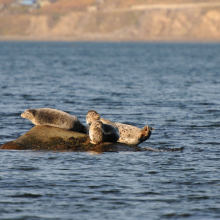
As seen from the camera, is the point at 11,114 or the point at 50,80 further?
the point at 50,80

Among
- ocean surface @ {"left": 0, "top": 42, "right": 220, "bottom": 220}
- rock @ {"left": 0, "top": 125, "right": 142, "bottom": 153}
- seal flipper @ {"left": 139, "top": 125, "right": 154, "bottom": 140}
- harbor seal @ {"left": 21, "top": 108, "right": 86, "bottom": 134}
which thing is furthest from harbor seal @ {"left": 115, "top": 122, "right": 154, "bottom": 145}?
harbor seal @ {"left": 21, "top": 108, "right": 86, "bottom": 134}

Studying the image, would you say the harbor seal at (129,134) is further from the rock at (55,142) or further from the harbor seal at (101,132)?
the harbor seal at (101,132)

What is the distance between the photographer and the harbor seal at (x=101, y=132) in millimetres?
16281

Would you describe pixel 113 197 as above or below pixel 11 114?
below

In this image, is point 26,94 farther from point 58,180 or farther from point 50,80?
point 58,180

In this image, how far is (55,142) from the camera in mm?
16984

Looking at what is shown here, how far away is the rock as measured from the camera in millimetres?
16844

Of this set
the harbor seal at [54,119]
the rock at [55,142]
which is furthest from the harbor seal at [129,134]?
the harbor seal at [54,119]

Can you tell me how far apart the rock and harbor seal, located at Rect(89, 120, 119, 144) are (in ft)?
0.86

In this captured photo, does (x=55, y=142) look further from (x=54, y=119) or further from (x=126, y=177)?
(x=126, y=177)

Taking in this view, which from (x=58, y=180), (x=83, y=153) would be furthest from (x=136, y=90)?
(x=58, y=180)

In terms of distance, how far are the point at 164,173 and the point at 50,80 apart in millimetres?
36405

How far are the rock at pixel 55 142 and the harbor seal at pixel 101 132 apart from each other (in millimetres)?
263

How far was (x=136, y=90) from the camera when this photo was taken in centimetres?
3991
